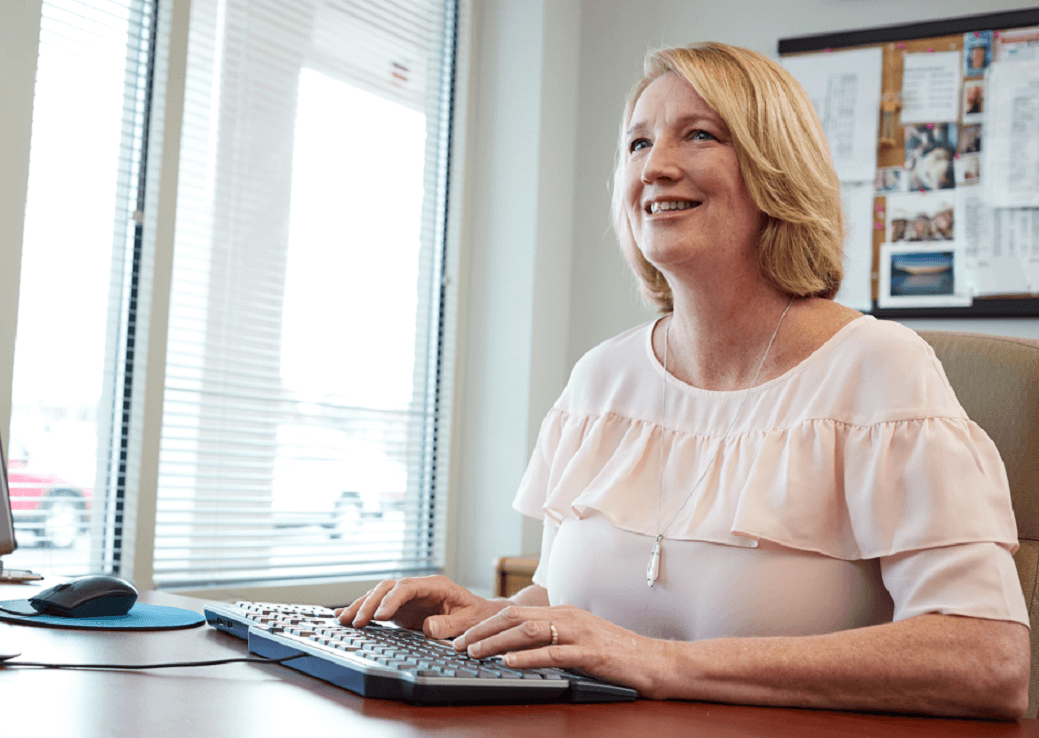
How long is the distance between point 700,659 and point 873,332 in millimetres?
502

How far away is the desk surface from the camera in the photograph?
626 millimetres

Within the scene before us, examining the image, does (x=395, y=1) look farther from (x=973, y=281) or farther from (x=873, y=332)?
(x=873, y=332)

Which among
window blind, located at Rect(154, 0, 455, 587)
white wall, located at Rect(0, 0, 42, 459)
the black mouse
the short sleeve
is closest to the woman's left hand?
the short sleeve

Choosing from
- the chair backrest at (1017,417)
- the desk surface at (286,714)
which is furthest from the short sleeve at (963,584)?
the chair backrest at (1017,417)

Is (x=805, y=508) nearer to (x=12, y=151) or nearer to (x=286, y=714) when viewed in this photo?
(x=286, y=714)

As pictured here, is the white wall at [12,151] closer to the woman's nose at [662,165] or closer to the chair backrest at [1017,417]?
the woman's nose at [662,165]

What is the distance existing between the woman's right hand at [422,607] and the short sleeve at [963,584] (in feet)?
1.40

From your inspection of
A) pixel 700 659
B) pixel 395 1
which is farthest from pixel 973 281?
pixel 700 659

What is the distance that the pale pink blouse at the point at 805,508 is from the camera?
97 cm

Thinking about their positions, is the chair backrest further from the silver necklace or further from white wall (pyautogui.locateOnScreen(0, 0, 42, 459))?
white wall (pyautogui.locateOnScreen(0, 0, 42, 459))

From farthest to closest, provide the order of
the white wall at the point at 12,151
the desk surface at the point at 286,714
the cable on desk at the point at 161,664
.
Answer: the white wall at the point at 12,151 → the cable on desk at the point at 161,664 → the desk surface at the point at 286,714

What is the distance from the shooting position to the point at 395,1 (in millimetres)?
2930

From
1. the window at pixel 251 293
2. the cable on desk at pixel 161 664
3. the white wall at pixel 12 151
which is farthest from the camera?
the window at pixel 251 293

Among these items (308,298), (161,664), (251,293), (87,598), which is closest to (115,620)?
(87,598)
